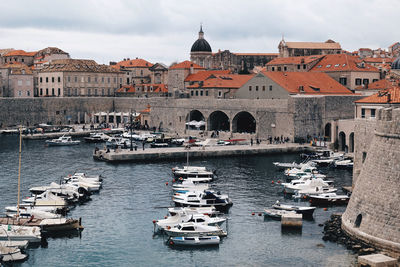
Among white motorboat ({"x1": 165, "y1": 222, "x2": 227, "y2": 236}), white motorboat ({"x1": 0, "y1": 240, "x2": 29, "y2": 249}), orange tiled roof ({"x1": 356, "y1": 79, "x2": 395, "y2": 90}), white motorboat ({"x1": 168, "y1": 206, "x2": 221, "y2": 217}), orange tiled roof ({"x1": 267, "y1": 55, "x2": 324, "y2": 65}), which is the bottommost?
white motorboat ({"x1": 0, "y1": 240, "x2": 29, "y2": 249})

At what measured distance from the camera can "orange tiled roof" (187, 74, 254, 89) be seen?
77812 mm

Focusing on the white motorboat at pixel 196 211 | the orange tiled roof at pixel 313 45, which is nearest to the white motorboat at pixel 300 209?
the white motorboat at pixel 196 211

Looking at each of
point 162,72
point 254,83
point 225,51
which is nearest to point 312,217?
point 254,83

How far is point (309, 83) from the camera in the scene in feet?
230

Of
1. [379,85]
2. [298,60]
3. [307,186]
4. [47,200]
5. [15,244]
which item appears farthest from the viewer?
[298,60]

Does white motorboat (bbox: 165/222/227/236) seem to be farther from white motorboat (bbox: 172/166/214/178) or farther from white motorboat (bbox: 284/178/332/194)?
white motorboat (bbox: 172/166/214/178)

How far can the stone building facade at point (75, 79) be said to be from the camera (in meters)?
93.1

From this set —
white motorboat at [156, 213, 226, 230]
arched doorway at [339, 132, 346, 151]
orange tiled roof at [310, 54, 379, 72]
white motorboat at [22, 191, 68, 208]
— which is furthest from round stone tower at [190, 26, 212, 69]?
white motorboat at [156, 213, 226, 230]

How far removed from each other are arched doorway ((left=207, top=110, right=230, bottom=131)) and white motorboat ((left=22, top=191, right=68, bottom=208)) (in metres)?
38.9

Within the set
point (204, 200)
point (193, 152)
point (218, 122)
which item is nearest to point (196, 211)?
point (204, 200)

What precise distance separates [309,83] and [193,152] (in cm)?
2026

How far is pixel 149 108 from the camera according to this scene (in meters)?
85.2

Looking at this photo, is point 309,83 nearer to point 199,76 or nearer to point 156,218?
point 199,76

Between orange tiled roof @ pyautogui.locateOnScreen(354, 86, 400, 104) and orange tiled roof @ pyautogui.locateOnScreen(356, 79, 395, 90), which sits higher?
orange tiled roof @ pyautogui.locateOnScreen(356, 79, 395, 90)
